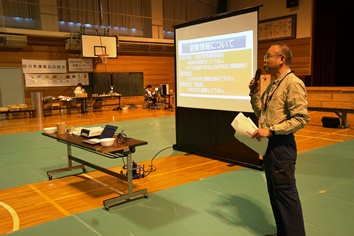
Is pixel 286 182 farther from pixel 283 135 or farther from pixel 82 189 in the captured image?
pixel 82 189

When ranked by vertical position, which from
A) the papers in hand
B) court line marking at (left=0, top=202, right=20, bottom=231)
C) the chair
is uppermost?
the papers in hand

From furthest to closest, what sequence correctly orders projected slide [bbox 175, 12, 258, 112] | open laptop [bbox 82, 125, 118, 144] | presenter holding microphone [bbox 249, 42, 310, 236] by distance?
projected slide [bbox 175, 12, 258, 112]
open laptop [bbox 82, 125, 118, 144]
presenter holding microphone [bbox 249, 42, 310, 236]

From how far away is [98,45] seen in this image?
40.3 feet

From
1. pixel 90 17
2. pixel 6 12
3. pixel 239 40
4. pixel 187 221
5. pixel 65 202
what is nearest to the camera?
pixel 187 221

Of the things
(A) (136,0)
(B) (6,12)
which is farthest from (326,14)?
(B) (6,12)

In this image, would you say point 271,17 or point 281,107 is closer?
point 281,107

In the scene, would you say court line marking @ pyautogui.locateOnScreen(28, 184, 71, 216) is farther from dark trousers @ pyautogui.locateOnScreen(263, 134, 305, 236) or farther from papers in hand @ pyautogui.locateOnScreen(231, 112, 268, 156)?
dark trousers @ pyautogui.locateOnScreen(263, 134, 305, 236)

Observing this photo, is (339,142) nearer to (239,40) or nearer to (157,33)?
(239,40)

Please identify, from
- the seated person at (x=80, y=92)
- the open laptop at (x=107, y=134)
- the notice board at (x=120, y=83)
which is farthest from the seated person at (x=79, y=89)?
the open laptop at (x=107, y=134)

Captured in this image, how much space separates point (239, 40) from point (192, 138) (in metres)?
1.93

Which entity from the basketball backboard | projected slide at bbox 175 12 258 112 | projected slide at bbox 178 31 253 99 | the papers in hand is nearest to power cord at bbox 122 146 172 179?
projected slide at bbox 175 12 258 112

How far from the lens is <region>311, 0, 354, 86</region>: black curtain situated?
39.3ft

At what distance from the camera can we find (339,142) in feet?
20.6

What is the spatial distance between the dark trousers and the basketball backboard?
35.8 ft
